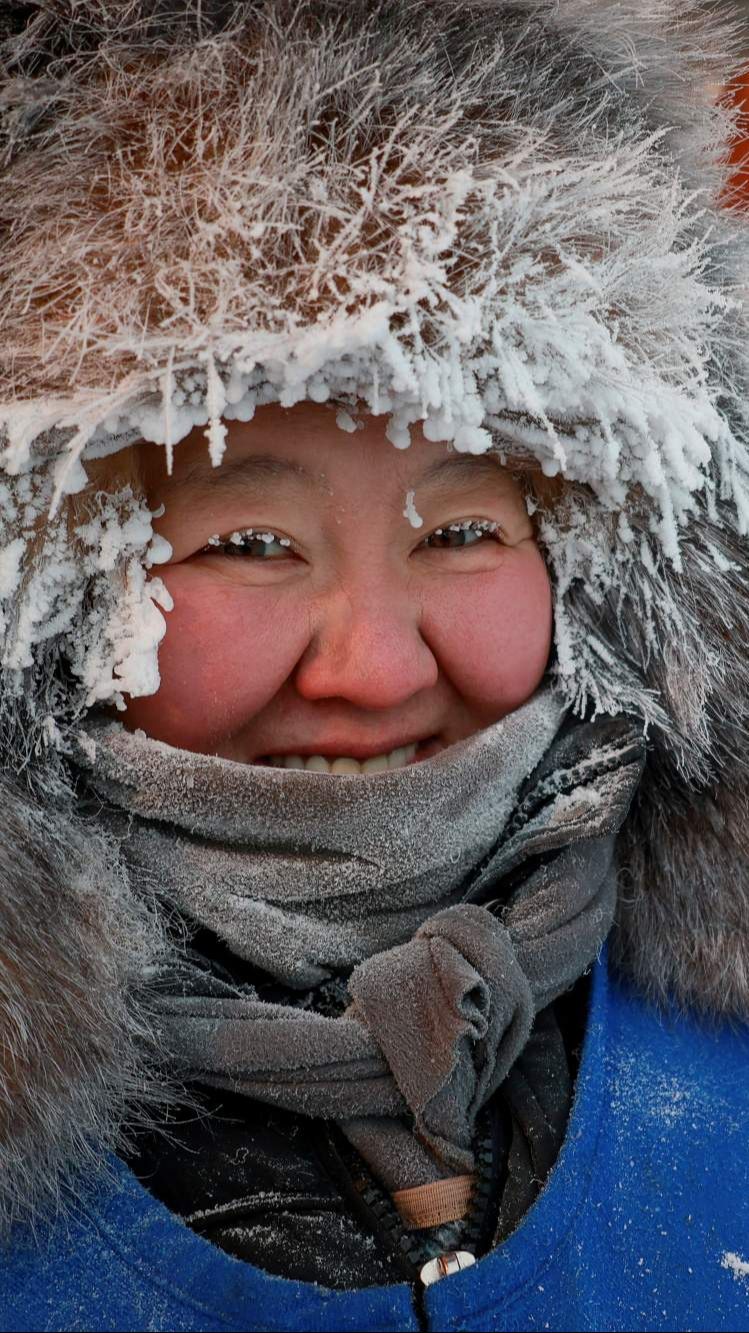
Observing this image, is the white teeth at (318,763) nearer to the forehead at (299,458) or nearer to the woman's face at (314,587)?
the woman's face at (314,587)

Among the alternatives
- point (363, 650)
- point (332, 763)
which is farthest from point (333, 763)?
point (363, 650)

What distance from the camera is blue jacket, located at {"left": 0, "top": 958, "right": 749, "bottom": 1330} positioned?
969 millimetres

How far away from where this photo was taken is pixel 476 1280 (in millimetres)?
989

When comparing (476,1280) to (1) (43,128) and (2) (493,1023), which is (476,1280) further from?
(1) (43,128)

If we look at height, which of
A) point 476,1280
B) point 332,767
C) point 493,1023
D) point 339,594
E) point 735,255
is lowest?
point 476,1280

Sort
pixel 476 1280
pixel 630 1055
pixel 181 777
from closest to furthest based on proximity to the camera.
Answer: pixel 476 1280, pixel 181 777, pixel 630 1055

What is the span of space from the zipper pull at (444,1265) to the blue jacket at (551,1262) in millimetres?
17

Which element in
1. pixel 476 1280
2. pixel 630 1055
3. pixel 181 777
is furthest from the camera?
pixel 630 1055

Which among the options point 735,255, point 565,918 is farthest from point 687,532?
point 565,918

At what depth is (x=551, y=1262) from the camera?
39.9 inches

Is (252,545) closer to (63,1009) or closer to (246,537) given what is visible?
(246,537)

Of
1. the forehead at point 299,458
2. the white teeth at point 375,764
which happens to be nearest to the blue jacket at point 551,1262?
the white teeth at point 375,764

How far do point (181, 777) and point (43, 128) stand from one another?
0.53m

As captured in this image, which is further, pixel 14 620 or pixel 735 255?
pixel 735 255
